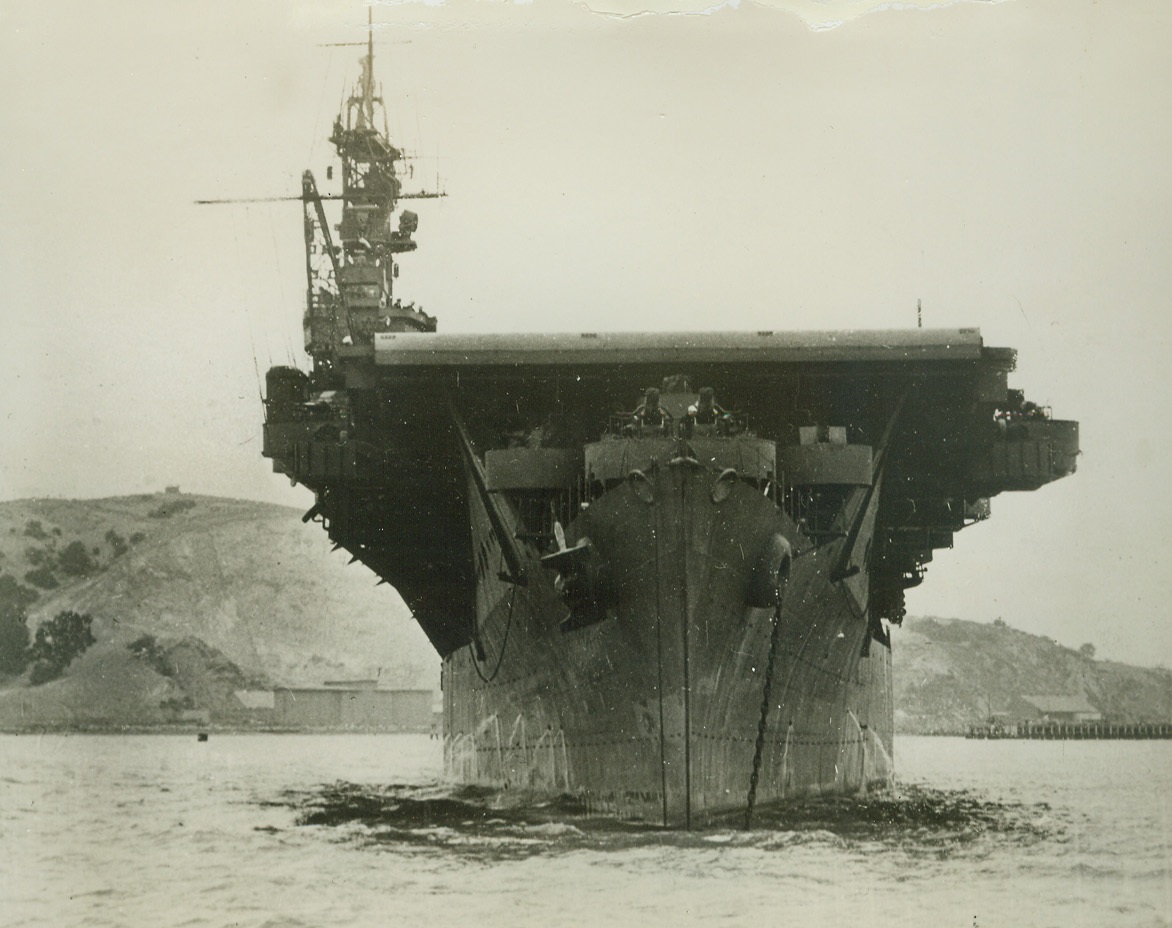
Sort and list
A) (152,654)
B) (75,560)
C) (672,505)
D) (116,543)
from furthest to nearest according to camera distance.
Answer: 1. (116,543)
2. (75,560)
3. (152,654)
4. (672,505)

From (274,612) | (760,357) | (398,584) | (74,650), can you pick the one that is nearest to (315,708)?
(74,650)

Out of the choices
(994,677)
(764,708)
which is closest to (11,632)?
(764,708)

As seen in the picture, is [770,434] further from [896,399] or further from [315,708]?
[315,708]

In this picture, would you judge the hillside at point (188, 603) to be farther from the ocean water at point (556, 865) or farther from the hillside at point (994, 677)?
the ocean water at point (556, 865)

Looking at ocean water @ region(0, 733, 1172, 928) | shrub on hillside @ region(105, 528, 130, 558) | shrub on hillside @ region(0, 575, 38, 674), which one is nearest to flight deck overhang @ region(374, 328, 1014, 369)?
ocean water @ region(0, 733, 1172, 928)

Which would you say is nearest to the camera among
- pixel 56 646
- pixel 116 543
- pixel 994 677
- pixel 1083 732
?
pixel 56 646

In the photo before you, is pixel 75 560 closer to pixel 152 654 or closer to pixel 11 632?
pixel 152 654

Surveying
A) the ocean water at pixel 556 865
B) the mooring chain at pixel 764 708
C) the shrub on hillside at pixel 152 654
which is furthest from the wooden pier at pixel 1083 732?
the mooring chain at pixel 764 708

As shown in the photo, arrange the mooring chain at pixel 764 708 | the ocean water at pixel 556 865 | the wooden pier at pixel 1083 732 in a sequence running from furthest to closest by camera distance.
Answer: the wooden pier at pixel 1083 732 → the mooring chain at pixel 764 708 → the ocean water at pixel 556 865
